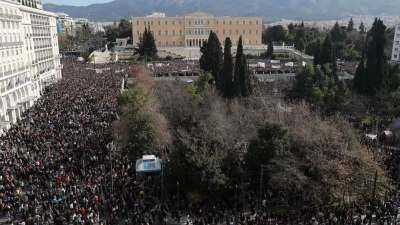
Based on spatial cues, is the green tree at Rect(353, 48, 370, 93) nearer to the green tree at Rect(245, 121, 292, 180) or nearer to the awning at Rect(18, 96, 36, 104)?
the green tree at Rect(245, 121, 292, 180)

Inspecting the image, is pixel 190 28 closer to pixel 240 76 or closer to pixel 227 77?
pixel 227 77

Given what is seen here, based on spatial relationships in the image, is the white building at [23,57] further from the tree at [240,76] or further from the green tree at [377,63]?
the green tree at [377,63]

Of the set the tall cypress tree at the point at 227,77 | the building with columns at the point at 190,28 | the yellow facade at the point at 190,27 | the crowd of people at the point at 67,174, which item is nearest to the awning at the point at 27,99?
the crowd of people at the point at 67,174

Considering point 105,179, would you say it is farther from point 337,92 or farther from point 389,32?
point 389,32

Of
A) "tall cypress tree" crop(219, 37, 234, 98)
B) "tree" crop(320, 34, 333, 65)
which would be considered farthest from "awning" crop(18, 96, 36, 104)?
"tree" crop(320, 34, 333, 65)

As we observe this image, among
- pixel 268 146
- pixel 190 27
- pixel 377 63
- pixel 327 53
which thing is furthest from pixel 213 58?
pixel 190 27

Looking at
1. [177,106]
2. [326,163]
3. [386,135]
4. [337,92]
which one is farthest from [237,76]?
[326,163]

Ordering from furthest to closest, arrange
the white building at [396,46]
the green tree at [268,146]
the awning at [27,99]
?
the white building at [396,46] → the awning at [27,99] → the green tree at [268,146]
